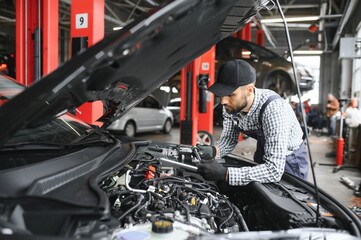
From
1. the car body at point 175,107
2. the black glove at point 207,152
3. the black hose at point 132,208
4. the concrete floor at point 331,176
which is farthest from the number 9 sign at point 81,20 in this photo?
the car body at point 175,107

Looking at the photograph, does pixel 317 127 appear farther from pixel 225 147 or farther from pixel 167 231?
pixel 167 231

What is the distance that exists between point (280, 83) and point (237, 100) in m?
7.37

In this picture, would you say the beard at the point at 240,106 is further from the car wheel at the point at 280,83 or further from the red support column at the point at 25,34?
the car wheel at the point at 280,83

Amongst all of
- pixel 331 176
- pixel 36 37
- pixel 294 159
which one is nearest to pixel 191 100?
pixel 331 176

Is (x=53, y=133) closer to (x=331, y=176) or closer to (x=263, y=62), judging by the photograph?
(x=331, y=176)

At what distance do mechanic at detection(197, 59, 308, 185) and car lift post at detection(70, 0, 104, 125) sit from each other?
1564 millimetres

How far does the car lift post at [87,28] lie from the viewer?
11.4 ft

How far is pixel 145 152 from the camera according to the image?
84.7 inches

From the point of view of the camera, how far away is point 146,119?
8820mm

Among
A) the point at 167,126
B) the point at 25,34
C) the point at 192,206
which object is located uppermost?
the point at 25,34

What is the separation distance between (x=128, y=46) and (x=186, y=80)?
4.82m

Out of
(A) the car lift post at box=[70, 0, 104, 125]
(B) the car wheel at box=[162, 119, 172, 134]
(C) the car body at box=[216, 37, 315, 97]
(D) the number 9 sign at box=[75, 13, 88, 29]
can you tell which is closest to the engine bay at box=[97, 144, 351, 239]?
(A) the car lift post at box=[70, 0, 104, 125]

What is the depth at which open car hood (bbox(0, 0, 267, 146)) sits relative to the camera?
104cm

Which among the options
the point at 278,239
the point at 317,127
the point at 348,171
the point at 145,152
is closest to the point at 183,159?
the point at 145,152
